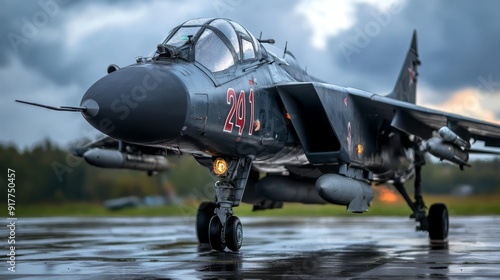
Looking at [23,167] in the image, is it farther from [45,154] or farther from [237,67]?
[237,67]

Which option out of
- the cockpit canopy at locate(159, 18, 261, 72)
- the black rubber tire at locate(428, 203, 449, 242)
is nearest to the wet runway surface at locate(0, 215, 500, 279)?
the black rubber tire at locate(428, 203, 449, 242)

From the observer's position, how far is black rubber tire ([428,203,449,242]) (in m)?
14.1

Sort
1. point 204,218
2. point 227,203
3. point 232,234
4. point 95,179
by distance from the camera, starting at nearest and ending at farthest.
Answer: point 232,234
point 227,203
point 204,218
point 95,179

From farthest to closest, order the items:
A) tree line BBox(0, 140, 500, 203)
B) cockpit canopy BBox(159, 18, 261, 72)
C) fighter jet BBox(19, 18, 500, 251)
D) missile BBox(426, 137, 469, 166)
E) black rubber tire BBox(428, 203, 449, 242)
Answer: tree line BBox(0, 140, 500, 203) → black rubber tire BBox(428, 203, 449, 242) → missile BBox(426, 137, 469, 166) → cockpit canopy BBox(159, 18, 261, 72) → fighter jet BBox(19, 18, 500, 251)

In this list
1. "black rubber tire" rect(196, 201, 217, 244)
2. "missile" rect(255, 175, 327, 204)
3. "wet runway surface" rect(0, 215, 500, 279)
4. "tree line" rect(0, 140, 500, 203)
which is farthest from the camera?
"tree line" rect(0, 140, 500, 203)

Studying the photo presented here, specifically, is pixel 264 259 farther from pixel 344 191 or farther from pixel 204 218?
pixel 204 218

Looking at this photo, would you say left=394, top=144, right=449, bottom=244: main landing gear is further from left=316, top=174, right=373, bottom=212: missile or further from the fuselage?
left=316, top=174, right=373, bottom=212: missile

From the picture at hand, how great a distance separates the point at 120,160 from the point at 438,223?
590 cm

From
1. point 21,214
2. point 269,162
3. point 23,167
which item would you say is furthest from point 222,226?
point 21,214

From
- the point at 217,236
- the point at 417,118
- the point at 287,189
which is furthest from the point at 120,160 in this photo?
the point at 417,118

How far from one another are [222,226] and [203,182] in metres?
21.9

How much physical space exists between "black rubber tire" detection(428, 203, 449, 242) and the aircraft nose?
7.10 m

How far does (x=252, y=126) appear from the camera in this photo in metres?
10.2

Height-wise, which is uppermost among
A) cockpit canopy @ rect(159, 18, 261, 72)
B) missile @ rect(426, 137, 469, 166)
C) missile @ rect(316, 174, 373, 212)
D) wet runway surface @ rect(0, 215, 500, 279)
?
cockpit canopy @ rect(159, 18, 261, 72)
